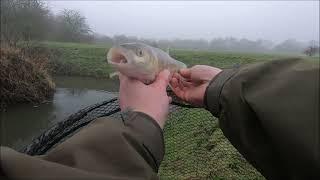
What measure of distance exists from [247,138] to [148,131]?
0.42m

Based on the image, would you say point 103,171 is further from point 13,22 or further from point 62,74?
point 62,74

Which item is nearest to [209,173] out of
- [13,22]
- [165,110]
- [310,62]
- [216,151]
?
[216,151]

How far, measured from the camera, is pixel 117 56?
2617 millimetres

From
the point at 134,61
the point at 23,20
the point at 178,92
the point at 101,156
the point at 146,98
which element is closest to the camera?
the point at 101,156

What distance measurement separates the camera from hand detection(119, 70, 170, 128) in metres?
1.88

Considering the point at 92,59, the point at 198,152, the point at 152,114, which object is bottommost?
the point at 92,59

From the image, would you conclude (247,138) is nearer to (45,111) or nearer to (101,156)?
(101,156)

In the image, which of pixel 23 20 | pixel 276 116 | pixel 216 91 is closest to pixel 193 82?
pixel 216 91

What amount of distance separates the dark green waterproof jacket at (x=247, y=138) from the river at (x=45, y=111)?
10.2 metres

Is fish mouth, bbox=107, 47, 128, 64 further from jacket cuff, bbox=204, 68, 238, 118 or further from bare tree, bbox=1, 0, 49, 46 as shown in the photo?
bare tree, bbox=1, 0, 49, 46

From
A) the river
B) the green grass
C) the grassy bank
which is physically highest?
the green grass

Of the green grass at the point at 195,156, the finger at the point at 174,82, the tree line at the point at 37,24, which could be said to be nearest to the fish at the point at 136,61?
the finger at the point at 174,82

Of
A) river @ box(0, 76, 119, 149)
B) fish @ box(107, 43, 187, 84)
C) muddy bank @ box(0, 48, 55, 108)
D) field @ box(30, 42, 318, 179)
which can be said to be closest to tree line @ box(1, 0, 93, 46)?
muddy bank @ box(0, 48, 55, 108)

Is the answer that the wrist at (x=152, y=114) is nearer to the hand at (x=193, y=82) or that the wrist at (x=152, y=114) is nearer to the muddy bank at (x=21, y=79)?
the hand at (x=193, y=82)
